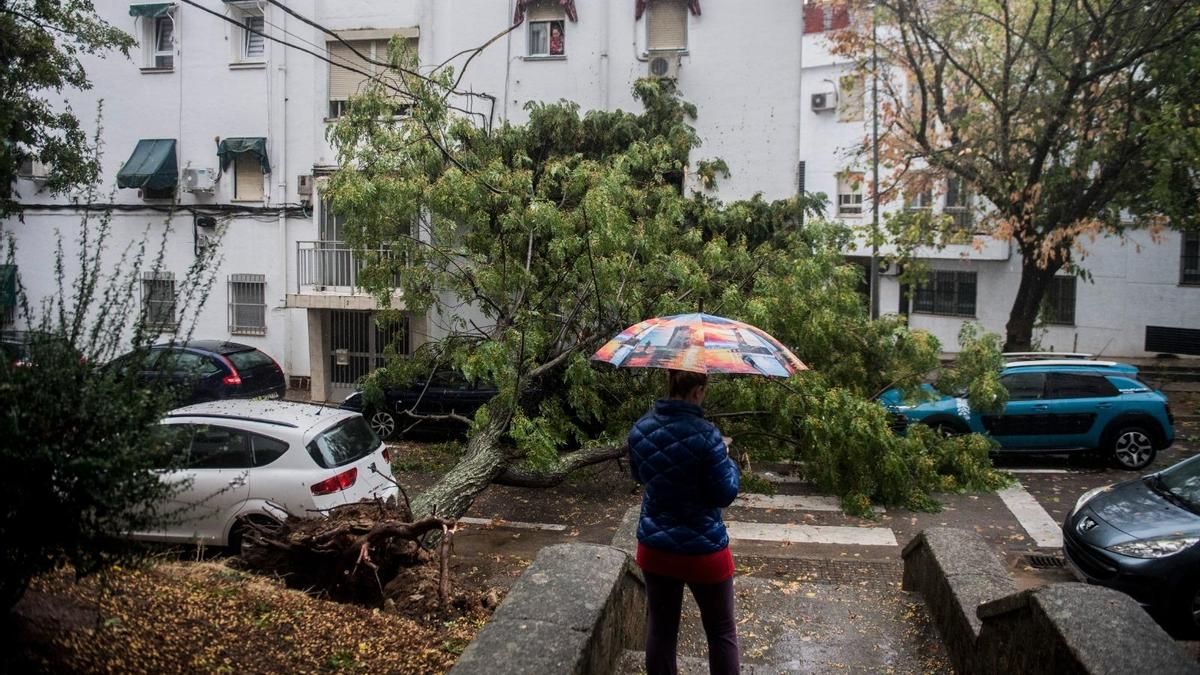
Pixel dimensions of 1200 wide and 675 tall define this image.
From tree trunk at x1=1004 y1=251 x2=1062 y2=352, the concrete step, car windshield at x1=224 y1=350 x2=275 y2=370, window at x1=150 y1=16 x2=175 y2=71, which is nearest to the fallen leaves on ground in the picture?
the concrete step

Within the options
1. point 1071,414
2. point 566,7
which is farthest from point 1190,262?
point 566,7

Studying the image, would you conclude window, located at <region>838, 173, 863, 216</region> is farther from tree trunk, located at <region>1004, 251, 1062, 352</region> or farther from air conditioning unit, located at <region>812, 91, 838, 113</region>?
tree trunk, located at <region>1004, 251, 1062, 352</region>

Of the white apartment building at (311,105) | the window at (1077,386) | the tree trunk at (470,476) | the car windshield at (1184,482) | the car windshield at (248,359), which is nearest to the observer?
the car windshield at (1184,482)

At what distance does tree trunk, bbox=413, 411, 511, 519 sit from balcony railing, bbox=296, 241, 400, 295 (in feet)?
29.3

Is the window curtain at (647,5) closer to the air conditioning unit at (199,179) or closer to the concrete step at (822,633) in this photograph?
the air conditioning unit at (199,179)

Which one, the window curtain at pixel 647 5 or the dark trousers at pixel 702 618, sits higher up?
the window curtain at pixel 647 5

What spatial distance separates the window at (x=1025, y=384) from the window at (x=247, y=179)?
14.5 m

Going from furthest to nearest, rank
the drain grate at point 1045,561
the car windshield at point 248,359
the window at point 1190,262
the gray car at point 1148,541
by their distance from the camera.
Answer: the window at point 1190,262
the car windshield at point 248,359
the drain grate at point 1045,561
the gray car at point 1148,541

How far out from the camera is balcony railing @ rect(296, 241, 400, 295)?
1831 cm

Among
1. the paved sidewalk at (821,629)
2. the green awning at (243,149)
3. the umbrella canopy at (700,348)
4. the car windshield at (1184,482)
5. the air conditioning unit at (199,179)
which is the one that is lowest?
the paved sidewalk at (821,629)

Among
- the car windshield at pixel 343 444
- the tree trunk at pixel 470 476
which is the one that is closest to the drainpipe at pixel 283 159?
the car windshield at pixel 343 444

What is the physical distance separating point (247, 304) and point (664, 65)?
32.1ft

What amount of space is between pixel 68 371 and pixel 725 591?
2.89m

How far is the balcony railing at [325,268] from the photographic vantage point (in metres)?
18.3
